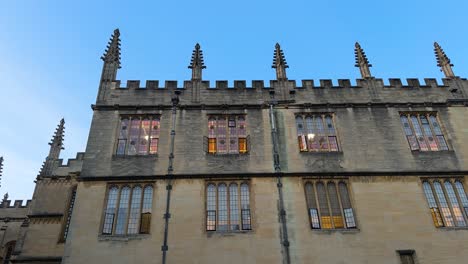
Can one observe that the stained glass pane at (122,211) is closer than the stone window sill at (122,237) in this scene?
No

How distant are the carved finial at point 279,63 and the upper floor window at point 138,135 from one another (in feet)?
24.0

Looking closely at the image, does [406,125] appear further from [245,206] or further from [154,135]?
[154,135]

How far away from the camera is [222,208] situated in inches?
655

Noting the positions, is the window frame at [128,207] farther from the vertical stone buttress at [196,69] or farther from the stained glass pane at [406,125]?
the stained glass pane at [406,125]

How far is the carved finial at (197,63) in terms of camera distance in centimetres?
2112

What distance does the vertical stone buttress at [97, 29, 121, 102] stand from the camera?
2036cm

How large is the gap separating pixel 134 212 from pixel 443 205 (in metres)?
13.8

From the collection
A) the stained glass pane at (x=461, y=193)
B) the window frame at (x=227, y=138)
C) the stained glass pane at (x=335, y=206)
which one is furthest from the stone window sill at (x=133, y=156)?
the stained glass pane at (x=461, y=193)

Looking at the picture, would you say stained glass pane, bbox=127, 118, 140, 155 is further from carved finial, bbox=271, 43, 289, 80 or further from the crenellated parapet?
carved finial, bbox=271, 43, 289, 80

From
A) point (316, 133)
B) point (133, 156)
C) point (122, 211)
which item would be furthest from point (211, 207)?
point (316, 133)

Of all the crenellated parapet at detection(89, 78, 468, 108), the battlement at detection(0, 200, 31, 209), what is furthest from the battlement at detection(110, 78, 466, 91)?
the battlement at detection(0, 200, 31, 209)

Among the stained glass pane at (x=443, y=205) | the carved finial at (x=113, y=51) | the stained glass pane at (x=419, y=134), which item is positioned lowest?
the stained glass pane at (x=443, y=205)

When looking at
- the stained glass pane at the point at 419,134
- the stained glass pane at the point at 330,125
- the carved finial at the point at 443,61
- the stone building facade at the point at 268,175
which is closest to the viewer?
the stone building facade at the point at 268,175

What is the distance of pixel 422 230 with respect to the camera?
15953 mm
